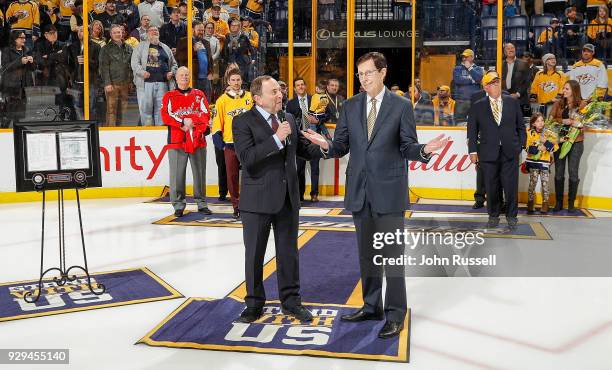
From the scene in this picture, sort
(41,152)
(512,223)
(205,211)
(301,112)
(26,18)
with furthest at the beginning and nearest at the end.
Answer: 1. (26,18)
2. (301,112)
3. (205,211)
4. (512,223)
5. (41,152)

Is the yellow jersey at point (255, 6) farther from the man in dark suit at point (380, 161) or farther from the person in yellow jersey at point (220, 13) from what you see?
the man in dark suit at point (380, 161)

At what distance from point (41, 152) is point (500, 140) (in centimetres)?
435

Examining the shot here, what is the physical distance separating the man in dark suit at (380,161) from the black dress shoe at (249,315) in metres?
0.78

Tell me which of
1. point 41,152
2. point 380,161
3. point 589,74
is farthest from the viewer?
point 589,74

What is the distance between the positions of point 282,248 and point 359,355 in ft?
2.86

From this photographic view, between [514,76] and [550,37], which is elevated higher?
[550,37]

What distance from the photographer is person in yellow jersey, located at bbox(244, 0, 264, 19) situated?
10.5 m

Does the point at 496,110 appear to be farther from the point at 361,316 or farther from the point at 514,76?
the point at 361,316

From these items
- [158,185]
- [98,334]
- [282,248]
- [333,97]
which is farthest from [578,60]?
[98,334]

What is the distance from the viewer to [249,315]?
174 inches

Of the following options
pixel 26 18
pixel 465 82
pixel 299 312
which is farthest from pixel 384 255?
pixel 26 18

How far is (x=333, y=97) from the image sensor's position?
10133mm

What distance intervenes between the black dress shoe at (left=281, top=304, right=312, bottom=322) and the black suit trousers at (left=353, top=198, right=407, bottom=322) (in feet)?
1.35

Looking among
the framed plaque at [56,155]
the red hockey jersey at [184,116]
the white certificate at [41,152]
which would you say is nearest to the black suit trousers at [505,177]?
the red hockey jersey at [184,116]
